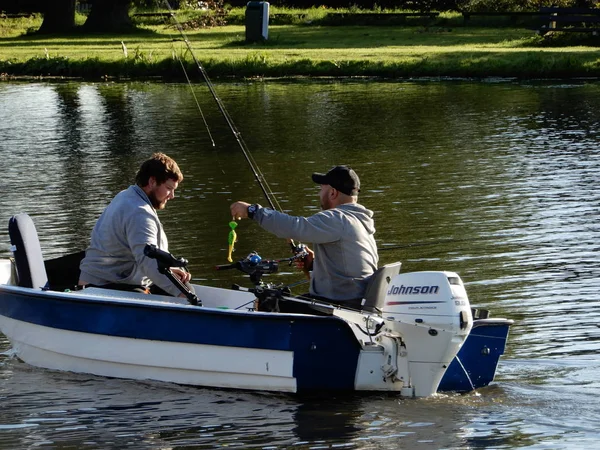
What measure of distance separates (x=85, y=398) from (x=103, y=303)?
0.65 m

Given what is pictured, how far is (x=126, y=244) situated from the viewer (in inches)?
325

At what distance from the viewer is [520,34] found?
130ft

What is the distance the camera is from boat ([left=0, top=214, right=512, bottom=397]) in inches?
288

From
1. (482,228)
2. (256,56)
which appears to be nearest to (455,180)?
(482,228)

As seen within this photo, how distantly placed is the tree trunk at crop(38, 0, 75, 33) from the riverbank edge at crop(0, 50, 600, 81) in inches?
523

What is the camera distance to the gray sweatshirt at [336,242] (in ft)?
24.7

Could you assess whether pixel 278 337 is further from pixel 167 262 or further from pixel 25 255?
pixel 25 255

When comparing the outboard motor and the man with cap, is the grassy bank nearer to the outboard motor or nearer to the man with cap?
the man with cap

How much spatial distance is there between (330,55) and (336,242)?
1037 inches

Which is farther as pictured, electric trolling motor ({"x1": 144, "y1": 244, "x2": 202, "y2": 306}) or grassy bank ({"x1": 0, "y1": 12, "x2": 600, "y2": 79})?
grassy bank ({"x1": 0, "y1": 12, "x2": 600, "y2": 79})

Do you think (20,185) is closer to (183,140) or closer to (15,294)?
(183,140)

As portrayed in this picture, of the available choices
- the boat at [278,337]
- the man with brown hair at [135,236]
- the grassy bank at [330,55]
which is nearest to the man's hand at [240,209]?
the boat at [278,337]

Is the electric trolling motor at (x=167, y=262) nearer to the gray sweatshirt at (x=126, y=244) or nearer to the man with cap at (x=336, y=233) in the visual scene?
the gray sweatshirt at (x=126, y=244)

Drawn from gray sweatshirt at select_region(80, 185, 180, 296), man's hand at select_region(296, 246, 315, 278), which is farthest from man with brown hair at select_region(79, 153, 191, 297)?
man's hand at select_region(296, 246, 315, 278)
